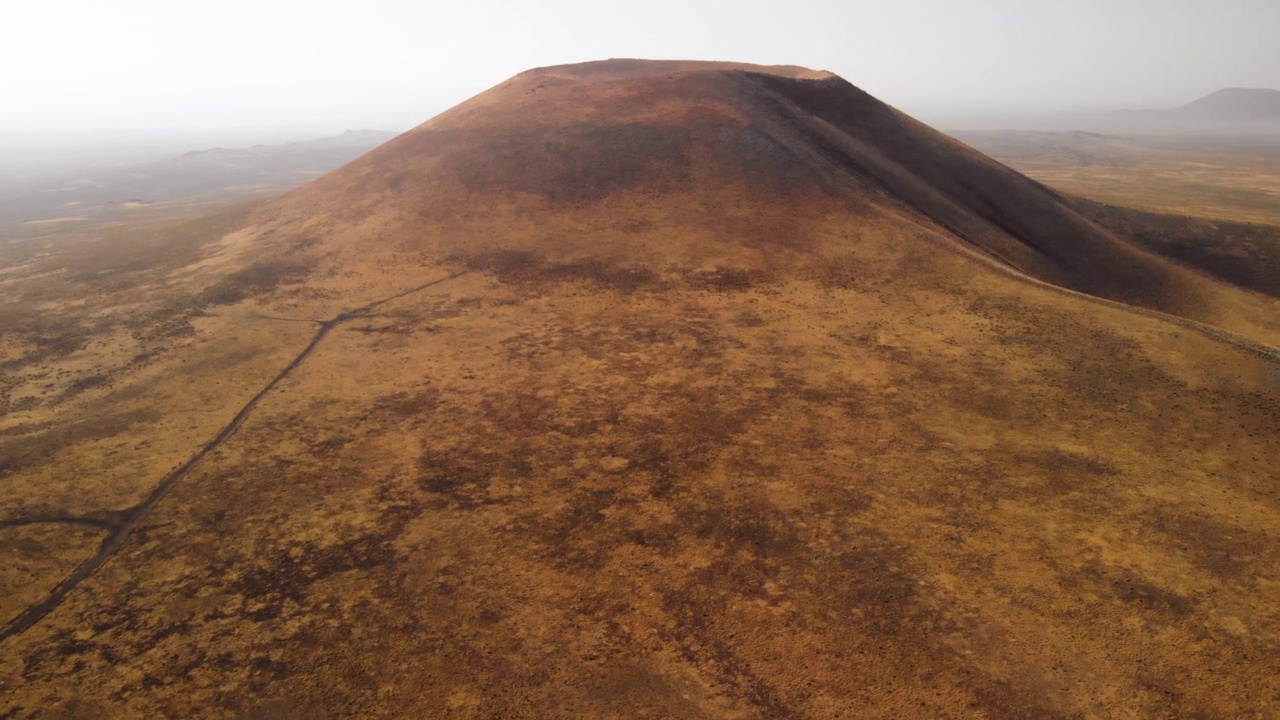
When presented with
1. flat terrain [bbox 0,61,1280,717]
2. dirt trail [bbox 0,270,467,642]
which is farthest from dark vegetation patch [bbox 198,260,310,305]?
dirt trail [bbox 0,270,467,642]

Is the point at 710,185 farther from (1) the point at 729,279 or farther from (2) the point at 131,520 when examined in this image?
(2) the point at 131,520

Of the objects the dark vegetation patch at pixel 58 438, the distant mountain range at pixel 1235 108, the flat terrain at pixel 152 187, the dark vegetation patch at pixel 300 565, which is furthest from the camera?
the distant mountain range at pixel 1235 108

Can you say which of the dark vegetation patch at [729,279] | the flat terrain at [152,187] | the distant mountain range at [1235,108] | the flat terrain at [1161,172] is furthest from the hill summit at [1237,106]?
the dark vegetation patch at [729,279]

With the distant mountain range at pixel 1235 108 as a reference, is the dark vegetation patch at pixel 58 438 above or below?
below

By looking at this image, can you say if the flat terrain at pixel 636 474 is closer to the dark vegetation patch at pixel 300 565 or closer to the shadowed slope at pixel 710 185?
the dark vegetation patch at pixel 300 565

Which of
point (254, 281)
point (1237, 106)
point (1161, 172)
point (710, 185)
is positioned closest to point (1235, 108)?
point (1237, 106)

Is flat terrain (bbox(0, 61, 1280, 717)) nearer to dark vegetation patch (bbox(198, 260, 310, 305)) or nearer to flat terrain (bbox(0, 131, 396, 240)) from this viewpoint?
dark vegetation patch (bbox(198, 260, 310, 305))
